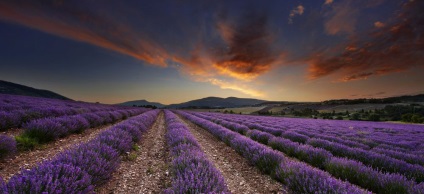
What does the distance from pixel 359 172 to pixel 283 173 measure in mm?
1621

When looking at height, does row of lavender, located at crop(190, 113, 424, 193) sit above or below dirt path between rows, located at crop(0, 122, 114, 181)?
below

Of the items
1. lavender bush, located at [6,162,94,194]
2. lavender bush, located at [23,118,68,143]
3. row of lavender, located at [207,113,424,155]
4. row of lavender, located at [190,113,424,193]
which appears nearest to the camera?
lavender bush, located at [6,162,94,194]

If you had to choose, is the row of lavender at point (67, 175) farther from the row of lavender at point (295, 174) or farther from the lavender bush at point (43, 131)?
the row of lavender at point (295, 174)

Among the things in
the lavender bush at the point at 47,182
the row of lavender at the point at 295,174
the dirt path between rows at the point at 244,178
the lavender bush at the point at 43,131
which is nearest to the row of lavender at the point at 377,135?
the row of lavender at the point at 295,174

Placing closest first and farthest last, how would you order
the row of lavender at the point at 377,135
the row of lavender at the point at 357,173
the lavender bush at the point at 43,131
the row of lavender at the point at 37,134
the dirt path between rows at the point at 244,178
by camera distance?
the row of lavender at the point at 357,173 < the dirt path between rows at the point at 244,178 < the row of lavender at the point at 37,134 < the lavender bush at the point at 43,131 < the row of lavender at the point at 377,135

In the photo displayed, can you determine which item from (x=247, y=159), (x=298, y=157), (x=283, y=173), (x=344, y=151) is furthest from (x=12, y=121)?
(x=344, y=151)

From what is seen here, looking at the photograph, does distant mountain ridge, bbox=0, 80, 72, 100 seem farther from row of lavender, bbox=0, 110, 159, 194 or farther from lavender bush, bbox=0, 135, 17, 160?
row of lavender, bbox=0, 110, 159, 194

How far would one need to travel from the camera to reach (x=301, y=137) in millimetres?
9336

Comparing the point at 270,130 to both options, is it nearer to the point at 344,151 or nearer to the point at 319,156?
the point at 344,151

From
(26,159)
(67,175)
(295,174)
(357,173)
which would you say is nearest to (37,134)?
(26,159)

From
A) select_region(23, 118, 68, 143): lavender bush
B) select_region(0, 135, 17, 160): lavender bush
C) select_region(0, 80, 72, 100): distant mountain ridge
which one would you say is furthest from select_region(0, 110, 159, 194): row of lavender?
select_region(0, 80, 72, 100): distant mountain ridge

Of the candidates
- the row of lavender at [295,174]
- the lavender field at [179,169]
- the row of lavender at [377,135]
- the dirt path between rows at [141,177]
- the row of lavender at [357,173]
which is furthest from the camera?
the row of lavender at [377,135]

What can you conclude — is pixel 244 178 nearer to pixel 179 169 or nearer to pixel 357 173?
pixel 179 169

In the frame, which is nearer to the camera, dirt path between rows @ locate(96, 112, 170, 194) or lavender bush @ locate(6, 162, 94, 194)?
lavender bush @ locate(6, 162, 94, 194)
